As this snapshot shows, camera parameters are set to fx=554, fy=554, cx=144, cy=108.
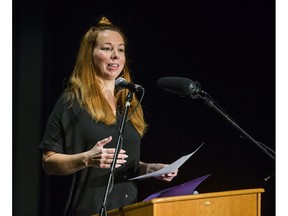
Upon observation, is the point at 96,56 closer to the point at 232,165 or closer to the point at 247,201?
the point at 232,165

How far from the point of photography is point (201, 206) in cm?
175

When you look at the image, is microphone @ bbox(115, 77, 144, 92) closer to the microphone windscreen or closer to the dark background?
the microphone windscreen

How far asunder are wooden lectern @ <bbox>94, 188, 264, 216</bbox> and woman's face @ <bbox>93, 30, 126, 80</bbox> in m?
0.89

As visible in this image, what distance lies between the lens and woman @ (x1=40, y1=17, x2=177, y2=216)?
2.30m

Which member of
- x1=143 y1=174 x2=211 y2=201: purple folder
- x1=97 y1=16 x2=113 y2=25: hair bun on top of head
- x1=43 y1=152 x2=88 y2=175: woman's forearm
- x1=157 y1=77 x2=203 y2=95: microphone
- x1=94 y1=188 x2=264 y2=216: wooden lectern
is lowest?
x1=94 y1=188 x2=264 y2=216: wooden lectern

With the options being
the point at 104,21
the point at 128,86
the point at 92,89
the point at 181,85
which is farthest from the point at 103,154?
the point at 104,21

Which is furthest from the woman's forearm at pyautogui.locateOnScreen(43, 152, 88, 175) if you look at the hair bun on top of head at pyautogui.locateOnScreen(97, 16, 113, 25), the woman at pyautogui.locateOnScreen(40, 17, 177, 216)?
the hair bun on top of head at pyautogui.locateOnScreen(97, 16, 113, 25)

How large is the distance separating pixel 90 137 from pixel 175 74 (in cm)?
69

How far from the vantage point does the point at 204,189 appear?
2.81m

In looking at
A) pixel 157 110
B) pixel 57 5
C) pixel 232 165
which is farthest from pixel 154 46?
pixel 232 165

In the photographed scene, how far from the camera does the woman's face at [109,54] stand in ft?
8.39

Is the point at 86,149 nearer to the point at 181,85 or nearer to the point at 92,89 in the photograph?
the point at 92,89

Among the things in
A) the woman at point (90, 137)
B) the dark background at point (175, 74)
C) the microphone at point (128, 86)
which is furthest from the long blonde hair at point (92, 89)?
the microphone at point (128, 86)

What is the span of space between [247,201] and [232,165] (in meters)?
0.83
